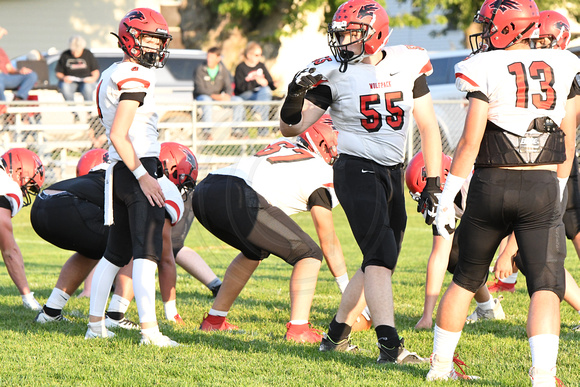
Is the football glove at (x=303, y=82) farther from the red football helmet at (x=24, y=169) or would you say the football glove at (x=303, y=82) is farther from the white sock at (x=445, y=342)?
the red football helmet at (x=24, y=169)

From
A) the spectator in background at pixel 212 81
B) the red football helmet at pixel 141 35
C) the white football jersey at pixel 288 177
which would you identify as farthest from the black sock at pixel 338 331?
the spectator in background at pixel 212 81

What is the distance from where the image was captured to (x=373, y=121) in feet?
14.6

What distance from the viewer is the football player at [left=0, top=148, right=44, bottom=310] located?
5.99m

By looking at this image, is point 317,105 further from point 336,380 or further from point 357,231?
point 336,380

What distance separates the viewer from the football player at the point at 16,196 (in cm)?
599

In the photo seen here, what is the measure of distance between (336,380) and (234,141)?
20.3ft

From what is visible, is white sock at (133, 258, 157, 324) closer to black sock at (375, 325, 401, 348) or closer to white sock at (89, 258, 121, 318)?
white sock at (89, 258, 121, 318)

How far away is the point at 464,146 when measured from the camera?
3711 mm

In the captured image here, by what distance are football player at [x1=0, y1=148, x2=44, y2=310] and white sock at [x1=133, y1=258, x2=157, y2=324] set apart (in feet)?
5.27

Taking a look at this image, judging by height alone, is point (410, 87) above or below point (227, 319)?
above

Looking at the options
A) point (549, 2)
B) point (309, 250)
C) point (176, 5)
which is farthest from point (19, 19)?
point (309, 250)

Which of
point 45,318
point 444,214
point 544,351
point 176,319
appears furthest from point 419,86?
point 45,318

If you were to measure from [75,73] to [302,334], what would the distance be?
10.6m

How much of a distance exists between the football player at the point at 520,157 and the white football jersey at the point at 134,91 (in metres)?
1.94
